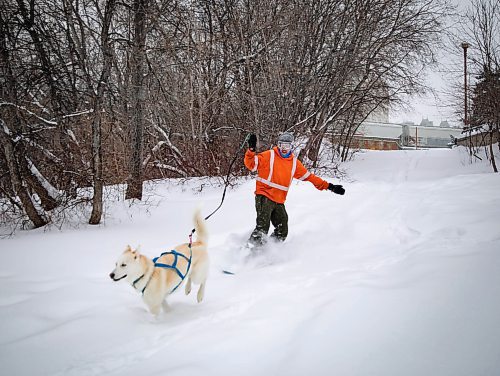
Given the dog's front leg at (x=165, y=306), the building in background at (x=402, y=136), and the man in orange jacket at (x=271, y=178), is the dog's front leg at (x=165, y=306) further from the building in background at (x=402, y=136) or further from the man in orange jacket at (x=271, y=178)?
the building in background at (x=402, y=136)

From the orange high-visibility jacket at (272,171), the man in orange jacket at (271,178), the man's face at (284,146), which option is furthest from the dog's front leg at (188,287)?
the man's face at (284,146)

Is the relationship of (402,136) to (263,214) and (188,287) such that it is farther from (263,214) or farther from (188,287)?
(188,287)

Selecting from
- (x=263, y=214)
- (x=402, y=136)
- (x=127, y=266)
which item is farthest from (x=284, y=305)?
(x=402, y=136)

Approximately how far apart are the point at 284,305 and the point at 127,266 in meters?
1.42

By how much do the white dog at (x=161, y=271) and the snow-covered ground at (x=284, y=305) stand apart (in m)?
0.22

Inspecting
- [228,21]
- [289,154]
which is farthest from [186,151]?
[289,154]

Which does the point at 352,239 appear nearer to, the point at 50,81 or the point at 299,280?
the point at 299,280

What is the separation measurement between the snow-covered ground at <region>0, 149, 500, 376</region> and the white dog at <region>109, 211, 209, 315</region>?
22cm

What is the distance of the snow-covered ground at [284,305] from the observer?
2143 mm

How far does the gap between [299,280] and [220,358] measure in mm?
1646

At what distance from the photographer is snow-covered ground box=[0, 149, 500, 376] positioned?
2143mm

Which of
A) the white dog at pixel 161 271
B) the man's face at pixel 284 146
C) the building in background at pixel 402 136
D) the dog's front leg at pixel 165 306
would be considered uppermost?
the building in background at pixel 402 136

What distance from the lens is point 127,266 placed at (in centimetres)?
290

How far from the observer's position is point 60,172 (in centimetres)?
657
